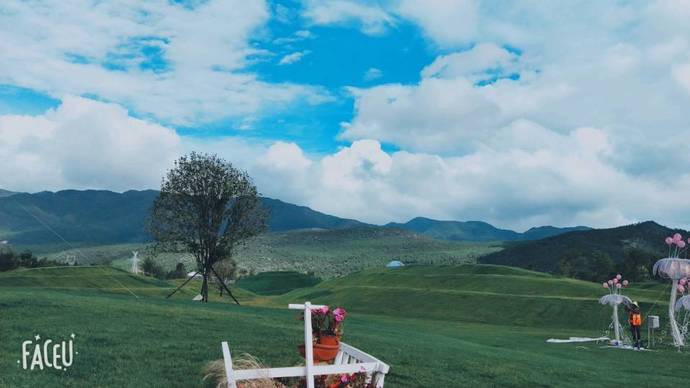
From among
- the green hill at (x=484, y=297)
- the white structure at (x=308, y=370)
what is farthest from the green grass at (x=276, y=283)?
the white structure at (x=308, y=370)

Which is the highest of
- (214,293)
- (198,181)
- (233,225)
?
(198,181)

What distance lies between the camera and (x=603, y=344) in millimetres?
46375

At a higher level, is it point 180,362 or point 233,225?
point 233,225

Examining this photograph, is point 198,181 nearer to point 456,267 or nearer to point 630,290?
point 630,290

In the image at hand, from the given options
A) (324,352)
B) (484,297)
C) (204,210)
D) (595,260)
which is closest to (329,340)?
(324,352)

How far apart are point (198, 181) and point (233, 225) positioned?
19.7 feet

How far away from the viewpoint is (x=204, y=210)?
2502 inches

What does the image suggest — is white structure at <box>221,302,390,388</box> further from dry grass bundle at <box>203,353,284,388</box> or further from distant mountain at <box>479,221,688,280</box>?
distant mountain at <box>479,221,688,280</box>

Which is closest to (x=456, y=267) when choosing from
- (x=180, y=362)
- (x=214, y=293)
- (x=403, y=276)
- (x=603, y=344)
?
(x=403, y=276)

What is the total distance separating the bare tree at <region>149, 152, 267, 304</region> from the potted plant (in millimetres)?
51076

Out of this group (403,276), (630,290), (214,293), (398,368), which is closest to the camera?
(398,368)

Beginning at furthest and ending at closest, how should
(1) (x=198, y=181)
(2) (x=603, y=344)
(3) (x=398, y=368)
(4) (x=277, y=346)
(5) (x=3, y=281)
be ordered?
(5) (x=3, y=281)
(1) (x=198, y=181)
(2) (x=603, y=344)
(4) (x=277, y=346)
(3) (x=398, y=368)

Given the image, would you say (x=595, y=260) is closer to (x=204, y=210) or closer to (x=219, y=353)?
(x=204, y=210)

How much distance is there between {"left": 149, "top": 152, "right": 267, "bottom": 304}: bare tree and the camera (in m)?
63.7
